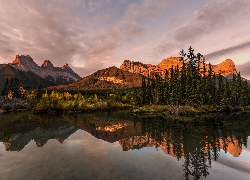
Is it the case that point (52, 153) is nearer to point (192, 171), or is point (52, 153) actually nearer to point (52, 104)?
point (192, 171)

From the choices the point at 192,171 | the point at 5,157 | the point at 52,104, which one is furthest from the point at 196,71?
the point at 52,104

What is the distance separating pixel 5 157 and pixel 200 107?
146ft

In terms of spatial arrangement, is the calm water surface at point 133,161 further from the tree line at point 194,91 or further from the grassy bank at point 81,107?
the tree line at point 194,91

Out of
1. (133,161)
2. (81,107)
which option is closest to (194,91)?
(133,161)

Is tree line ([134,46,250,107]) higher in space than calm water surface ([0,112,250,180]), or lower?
higher

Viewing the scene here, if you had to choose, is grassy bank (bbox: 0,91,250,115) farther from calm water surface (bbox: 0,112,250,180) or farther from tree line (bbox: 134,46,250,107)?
calm water surface (bbox: 0,112,250,180)

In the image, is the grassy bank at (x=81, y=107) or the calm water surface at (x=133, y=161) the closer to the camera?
the calm water surface at (x=133, y=161)

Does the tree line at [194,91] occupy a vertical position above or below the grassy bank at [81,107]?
above

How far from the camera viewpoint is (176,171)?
290 inches

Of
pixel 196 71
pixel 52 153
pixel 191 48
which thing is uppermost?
pixel 191 48

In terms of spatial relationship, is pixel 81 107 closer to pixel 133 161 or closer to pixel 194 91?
pixel 194 91

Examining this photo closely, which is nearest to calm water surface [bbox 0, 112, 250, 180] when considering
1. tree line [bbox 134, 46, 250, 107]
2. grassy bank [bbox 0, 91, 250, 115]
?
grassy bank [bbox 0, 91, 250, 115]

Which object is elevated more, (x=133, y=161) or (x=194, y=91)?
(x=194, y=91)

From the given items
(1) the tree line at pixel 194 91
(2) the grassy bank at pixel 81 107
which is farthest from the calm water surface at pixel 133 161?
(1) the tree line at pixel 194 91
